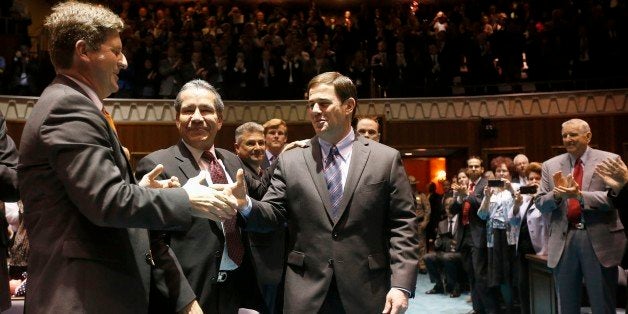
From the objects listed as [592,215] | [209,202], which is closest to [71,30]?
[209,202]

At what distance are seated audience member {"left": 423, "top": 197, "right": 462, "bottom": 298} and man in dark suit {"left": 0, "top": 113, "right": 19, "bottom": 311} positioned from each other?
6118 mm

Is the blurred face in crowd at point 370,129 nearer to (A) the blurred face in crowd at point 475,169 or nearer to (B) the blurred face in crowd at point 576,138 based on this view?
(B) the blurred face in crowd at point 576,138

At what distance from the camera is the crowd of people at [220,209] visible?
179cm

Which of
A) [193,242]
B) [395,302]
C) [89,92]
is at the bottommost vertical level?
[395,302]

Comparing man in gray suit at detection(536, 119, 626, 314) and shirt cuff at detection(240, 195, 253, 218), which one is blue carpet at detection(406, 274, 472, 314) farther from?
shirt cuff at detection(240, 195, 253, 218)

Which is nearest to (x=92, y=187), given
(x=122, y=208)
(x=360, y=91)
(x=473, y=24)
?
(x=122, y=208)

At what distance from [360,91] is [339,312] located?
9.57 metres

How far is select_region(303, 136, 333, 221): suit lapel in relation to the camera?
8.90ft

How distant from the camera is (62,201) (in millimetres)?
1822

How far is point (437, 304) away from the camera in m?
7.71

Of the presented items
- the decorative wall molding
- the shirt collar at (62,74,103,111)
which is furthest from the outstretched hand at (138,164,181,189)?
the decorative wall molding

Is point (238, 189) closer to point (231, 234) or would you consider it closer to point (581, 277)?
point (231, 234)

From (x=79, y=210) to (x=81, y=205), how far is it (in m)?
0.06

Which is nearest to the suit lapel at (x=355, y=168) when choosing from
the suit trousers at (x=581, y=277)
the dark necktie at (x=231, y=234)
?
the dark necktie at (x=231, y=234)
